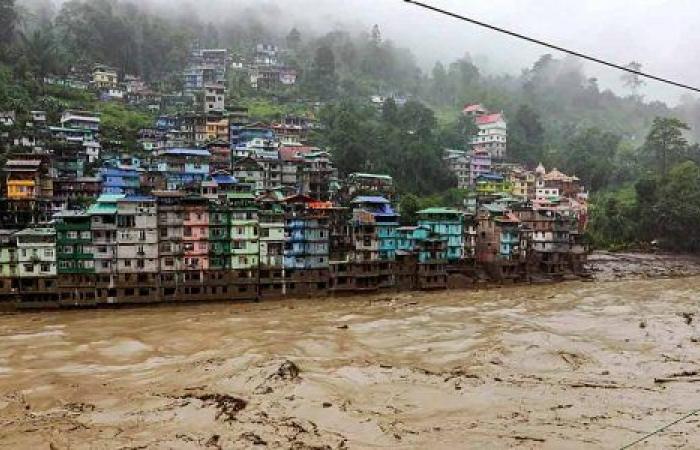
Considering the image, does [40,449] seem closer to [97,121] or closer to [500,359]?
[500,359]

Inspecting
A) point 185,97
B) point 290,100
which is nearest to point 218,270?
point 185,97

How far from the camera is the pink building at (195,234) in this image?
2991cm

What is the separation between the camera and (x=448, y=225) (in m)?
36.3

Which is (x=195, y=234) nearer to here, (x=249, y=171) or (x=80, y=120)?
(x=249, y=171)

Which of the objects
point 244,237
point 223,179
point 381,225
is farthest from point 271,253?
point 223,179

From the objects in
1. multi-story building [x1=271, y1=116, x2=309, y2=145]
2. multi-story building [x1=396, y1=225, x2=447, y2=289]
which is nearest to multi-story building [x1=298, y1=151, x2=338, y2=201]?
multi-story building [x1=271, y1=116, x2=309, y2=145]

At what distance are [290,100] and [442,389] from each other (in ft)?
184

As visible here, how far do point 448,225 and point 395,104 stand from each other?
28938 mm

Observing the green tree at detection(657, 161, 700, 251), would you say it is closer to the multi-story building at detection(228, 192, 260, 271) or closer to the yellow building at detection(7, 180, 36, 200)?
the multi-story building at detection(228, 192, 260, 271)

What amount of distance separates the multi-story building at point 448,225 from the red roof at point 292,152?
37.6ft

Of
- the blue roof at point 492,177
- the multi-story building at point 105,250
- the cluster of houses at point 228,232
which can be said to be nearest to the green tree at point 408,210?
the cluster of houses at point 228,232

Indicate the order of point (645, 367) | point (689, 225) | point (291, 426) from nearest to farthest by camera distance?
point (291, 426) → point (645, 367) → point (689, 225)

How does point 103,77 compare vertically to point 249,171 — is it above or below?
above

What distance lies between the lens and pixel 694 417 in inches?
520
